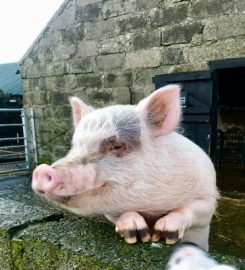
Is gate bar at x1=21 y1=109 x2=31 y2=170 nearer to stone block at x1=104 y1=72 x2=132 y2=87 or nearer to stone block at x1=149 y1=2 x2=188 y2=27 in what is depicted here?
stone block at x1=104 y1=72 x2=132 y2=87

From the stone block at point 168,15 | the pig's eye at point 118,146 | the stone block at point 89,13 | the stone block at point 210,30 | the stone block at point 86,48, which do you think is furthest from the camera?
the stone block at point 86,48

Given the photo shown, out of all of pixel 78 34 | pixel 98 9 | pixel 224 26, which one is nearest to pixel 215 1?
pixel 224 26

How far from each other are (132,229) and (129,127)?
1.53 ft

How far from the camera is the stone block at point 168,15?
496 centimetres

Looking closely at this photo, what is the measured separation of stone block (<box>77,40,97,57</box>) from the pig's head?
4341 mm

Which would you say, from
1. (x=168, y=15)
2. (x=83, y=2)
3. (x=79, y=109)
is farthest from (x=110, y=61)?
(x=79, y=109)

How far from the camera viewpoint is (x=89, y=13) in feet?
20.1

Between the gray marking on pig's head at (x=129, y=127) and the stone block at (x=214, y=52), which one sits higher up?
the stone block at (x=214, y=52)

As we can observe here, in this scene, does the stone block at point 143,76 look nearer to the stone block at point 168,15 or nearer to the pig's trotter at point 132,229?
the stone block at point 168,15

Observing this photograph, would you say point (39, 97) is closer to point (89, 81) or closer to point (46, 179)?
point (89, 81)

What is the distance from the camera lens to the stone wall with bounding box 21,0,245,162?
187 inches

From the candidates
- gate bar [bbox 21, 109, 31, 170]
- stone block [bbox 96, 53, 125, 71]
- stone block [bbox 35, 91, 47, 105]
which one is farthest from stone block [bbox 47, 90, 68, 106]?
stone block [bbox 96, 53, 125, 71]

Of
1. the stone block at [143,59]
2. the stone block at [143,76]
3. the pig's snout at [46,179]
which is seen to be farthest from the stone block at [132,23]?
the pig's snout at [46,179]

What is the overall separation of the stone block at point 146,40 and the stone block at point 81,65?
93cm
